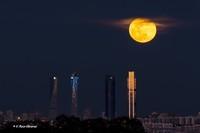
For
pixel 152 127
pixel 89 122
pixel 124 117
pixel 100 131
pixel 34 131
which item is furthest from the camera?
pixel 152 127

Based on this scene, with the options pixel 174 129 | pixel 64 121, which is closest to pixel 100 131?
pixel 64 121

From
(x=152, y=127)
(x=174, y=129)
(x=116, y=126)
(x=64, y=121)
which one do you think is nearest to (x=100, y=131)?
(x=116, y=126)

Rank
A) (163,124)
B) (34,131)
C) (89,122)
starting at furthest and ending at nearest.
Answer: (163,124) < (89,122) < (34,131)

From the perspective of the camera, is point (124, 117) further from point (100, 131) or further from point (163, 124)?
point (163, 124)

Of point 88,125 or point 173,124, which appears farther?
point 173,124

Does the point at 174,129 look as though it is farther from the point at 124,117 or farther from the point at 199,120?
the point at 124,117

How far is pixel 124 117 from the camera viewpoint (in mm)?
81188

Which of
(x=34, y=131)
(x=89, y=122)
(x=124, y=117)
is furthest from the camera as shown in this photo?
(x=124, y=117)

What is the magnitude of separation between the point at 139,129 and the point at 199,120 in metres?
67.3

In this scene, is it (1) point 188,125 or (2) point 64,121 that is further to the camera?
(1) point 188,125

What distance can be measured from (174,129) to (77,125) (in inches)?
2464

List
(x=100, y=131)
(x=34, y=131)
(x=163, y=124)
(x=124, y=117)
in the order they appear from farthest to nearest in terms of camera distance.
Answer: (x=163, y=124)
(x=124, y=117)
(x=100, y=131)
(x=34, y=131)

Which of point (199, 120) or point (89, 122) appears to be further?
point (199, 120)

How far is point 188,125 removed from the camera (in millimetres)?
134000
